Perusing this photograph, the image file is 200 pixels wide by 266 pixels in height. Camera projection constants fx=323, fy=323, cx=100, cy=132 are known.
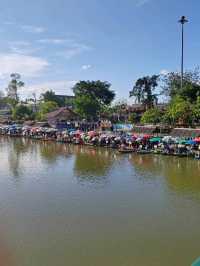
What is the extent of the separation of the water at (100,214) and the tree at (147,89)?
42744mm

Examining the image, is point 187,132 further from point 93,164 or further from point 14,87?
point 14,87

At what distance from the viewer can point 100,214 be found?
1534 centimetres

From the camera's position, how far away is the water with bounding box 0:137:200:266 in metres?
11.3

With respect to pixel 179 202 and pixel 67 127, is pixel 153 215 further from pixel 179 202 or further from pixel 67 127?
pixel 67 127

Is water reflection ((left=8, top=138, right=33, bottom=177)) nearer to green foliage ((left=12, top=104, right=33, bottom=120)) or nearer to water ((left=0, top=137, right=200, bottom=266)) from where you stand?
→ water ((left=0, top=137, right=200, bottom=266))

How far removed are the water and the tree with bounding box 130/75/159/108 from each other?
140ft

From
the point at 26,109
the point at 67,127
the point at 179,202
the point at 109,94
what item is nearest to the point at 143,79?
the point at 109,94

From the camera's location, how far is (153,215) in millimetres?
15133

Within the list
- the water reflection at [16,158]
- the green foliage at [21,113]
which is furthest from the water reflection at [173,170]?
the green foliage at [21,113]

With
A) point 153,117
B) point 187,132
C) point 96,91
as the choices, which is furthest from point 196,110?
point 96,91

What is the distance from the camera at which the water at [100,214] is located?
1130 centimetres

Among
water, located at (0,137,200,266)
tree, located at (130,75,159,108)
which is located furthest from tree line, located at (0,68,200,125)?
water, located at (0,137,200,266)

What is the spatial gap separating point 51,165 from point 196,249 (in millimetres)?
18601

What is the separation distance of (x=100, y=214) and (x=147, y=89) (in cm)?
5751
